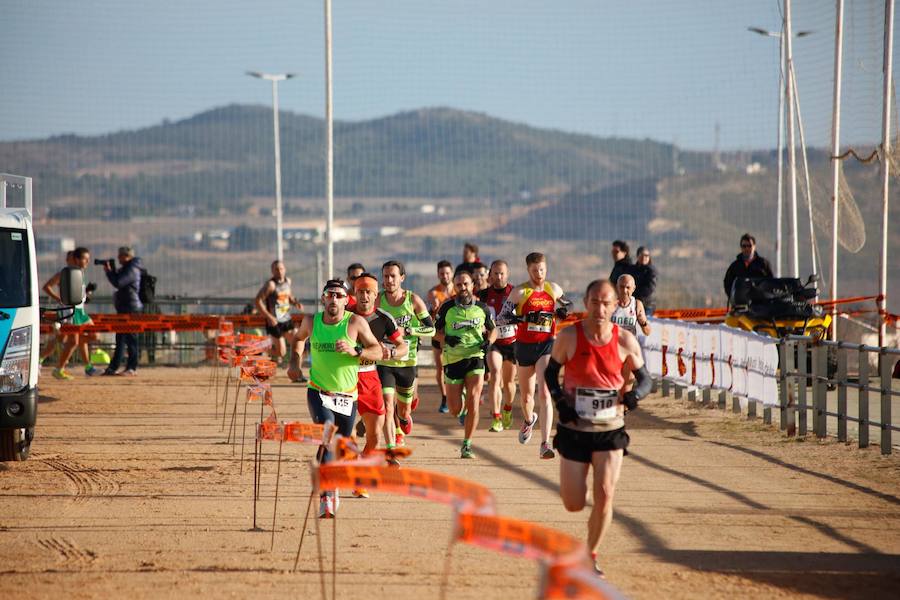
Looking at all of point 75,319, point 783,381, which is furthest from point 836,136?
point 75,319

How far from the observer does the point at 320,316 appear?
10555 mm

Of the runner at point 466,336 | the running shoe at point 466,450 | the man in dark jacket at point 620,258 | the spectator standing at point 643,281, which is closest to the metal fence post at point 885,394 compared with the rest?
the runner at point 466,336

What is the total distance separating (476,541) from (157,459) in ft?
29.5

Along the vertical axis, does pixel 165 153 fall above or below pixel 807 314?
above

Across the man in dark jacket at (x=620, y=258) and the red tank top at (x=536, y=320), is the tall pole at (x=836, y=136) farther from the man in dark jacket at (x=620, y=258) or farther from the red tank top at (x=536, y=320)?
the red tank top at (x=536, y=320)

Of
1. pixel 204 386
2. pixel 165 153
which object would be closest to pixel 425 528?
pixel 204 386

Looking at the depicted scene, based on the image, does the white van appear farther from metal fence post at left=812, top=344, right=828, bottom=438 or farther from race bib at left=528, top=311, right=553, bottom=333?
metal fence post at left=812, top=344, right=828, bottom=438

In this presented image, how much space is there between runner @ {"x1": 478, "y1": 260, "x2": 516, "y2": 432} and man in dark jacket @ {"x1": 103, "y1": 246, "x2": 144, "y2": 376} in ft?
32.4

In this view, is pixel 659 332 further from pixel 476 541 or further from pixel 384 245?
pixel 384 245

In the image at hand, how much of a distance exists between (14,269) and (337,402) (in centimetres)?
432

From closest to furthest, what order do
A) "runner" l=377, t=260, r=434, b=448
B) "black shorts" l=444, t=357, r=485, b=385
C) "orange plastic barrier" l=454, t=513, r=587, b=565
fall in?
"orange plastic barrier" l=454, t=513, r=587, b=565 < "runner" l=377, t=260, r=434, b=448 < "black shorts" l=444, t=357, r=485, b=385

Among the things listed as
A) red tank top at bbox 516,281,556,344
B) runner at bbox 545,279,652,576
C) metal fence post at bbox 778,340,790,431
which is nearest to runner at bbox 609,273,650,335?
metal fence post at bbox 778,340,790,431

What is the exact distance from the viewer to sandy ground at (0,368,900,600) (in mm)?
8320

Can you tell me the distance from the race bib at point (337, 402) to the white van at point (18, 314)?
352cm
